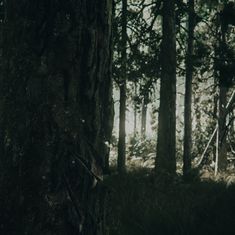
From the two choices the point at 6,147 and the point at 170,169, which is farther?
the point at 170,169

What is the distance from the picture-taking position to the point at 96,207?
150cm

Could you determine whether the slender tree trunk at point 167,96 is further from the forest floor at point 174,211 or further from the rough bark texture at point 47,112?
the rough bark texture at point 47,112

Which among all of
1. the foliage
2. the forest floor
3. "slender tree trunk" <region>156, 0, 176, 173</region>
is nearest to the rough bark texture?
the forest floor

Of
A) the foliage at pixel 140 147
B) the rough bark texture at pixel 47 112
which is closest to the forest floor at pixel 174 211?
the rough bark texture at pixel 47 112

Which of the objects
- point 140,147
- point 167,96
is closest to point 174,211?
point 167,96

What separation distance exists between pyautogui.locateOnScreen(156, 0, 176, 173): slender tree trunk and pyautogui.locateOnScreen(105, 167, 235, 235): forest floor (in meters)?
2.35

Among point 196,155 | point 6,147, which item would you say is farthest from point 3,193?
point 196,155

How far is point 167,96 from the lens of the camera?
11.3 metres

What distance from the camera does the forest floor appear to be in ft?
16.8

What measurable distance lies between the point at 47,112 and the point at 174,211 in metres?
4.90

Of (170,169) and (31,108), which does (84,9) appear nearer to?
(31,108)

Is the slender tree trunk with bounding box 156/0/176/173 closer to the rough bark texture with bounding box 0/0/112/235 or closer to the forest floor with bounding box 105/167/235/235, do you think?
the forest floor with bounding box 105/167/235/235

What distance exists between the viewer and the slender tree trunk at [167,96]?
11.0m

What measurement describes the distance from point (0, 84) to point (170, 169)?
9872mm
